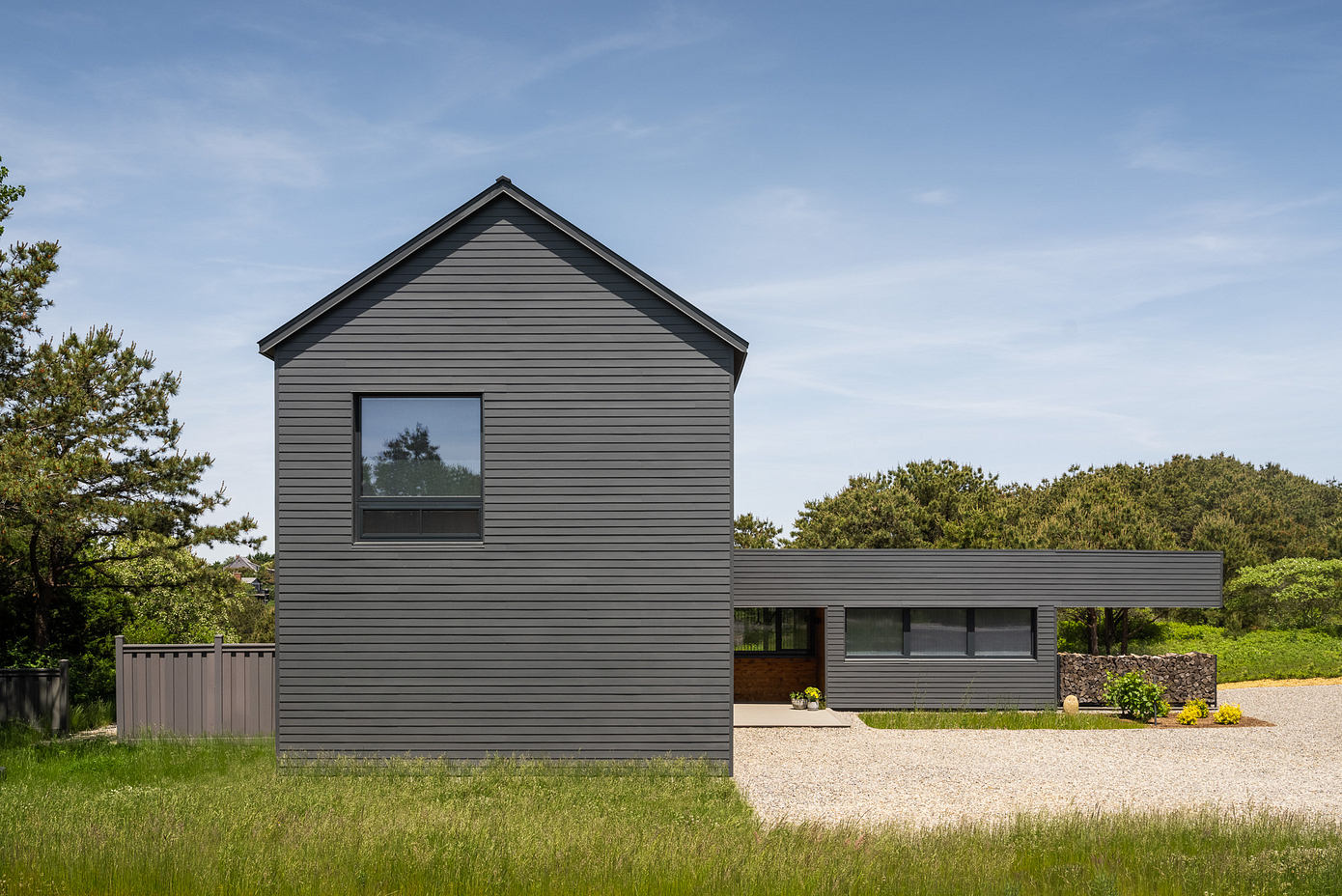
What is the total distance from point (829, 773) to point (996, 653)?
25.5ft

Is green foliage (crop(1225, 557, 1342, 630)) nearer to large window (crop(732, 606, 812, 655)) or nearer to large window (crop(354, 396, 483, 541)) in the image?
large window (crop(732, 606, 812, 655))

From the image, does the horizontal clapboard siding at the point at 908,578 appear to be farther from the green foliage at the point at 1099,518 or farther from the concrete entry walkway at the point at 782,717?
the green foliage at the point at 1099,518

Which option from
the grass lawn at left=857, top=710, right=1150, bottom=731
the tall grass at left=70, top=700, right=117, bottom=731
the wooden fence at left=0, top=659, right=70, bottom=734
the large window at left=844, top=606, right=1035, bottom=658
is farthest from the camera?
the large window at left=844, top=606, right=1035, bottom=658

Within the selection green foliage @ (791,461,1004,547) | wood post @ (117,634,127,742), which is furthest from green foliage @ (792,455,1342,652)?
wood post @ (117,634,127,742)

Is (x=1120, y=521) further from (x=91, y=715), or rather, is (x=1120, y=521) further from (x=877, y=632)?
(x=91, y=715)

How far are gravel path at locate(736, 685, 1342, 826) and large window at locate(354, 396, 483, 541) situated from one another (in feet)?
16.2

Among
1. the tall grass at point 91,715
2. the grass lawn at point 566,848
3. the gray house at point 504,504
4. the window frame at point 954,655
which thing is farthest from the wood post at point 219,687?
the window frame at point 954,655

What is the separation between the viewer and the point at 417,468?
12312mm

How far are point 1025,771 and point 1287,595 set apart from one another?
972 inches

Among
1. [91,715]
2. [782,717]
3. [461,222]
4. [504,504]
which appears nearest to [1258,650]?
[782,717]

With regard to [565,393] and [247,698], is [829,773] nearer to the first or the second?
[565,393]

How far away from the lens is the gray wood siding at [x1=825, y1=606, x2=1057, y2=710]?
19000mm

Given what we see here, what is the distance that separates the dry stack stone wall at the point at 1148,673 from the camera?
19.2 m

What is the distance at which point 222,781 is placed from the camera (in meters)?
11.0
